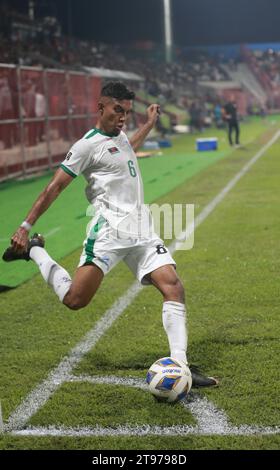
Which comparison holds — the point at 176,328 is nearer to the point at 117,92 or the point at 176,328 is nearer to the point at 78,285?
the point at 78,285

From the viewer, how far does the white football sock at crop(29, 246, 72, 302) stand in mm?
4727

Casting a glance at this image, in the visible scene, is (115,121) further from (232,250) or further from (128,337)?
(232,250)

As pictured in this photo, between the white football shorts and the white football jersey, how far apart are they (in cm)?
9

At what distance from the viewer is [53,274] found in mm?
4867

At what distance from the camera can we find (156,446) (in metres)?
3.51

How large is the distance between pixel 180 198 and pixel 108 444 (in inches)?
407

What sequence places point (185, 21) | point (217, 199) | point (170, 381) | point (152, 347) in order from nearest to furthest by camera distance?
point (170, 381)
point (152, 347)
point (217, 199)
point (185, 21)

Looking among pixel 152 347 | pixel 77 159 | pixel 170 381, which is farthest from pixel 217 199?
pixel 170 381

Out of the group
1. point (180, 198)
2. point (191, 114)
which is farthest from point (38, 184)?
point (191, 114)

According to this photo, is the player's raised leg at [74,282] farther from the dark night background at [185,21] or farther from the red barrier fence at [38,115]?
the dark night background at [185,21]

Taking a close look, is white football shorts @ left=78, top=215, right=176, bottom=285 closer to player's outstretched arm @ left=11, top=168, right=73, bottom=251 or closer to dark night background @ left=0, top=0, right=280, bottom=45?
player's outstretched arm @ left=11, top=168, right=73, bottom=251

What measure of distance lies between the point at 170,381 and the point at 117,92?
1.96 m

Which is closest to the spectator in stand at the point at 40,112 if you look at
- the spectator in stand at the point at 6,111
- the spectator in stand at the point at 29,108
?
the spectator in stand at the point at 29,108

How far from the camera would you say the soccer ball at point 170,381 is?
4.10 metres
